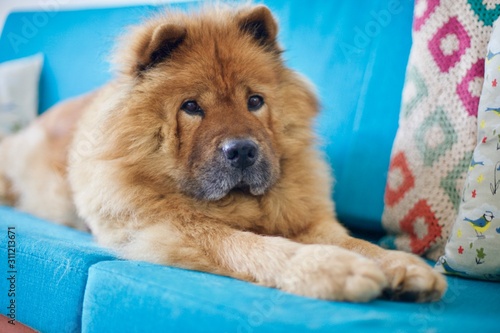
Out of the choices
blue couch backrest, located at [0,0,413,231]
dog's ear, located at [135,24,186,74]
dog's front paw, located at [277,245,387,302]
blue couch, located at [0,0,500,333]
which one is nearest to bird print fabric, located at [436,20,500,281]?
blue couch, located at [0,0,500,333]

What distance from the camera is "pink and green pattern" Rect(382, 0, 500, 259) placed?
5.45 feet

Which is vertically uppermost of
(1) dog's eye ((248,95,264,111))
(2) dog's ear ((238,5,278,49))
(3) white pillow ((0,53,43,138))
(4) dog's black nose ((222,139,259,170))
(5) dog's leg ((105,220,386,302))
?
(2) dog's ear ((238,5,278,49))

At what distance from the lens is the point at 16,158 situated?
2.65 m

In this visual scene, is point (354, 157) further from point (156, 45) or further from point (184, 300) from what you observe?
point (184, 300)

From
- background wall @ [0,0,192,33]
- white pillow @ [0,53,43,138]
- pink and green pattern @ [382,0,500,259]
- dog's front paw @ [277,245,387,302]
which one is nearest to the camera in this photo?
dog's front paw @ [277,245,387,302]

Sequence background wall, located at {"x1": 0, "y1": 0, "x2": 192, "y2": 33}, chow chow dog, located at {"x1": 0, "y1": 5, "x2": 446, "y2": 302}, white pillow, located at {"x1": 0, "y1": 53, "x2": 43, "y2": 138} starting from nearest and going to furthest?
1. chow chow dog, located at {"x1": 0, "y1": 5, "x2": 446, "y2": 302}
2. white pillow, located at {"x1": 0, "y1": 53, "x2": 43, "y2": 138}
3. background wall, located at {"x1": 0, "y1": 0, "x2": 192, "y2": 33}

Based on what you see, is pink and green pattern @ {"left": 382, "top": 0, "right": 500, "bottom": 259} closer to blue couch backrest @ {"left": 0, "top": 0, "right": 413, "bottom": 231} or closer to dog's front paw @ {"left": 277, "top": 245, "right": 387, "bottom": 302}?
blue couch backrest @ {"left": 0, "top": 0, "right": 413, "bottom": 231}

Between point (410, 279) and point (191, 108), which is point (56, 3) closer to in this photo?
point (191, 108)

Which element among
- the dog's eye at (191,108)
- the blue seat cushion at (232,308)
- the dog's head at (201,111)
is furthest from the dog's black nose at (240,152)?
the blue seat cushion at (232,308)

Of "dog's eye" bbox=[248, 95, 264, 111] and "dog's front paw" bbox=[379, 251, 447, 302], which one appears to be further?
"dog's eye" bbox=[248, 95, 264, 111]

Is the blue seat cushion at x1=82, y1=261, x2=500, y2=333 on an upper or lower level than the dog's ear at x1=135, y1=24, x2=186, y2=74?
lower

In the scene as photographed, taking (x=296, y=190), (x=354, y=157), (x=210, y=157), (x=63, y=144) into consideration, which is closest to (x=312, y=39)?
(x=354, y=157)

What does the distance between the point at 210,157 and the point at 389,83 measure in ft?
3.03

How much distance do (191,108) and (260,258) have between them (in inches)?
22.6
